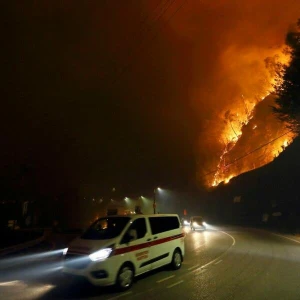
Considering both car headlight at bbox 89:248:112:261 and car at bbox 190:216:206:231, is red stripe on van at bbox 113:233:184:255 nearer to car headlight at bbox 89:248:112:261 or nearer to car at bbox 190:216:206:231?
car headlight at bbox 89:248:112:261

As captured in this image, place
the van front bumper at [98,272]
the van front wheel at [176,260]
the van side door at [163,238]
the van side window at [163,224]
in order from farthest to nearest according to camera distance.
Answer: the van front wheel at [176,260], the van side window at [163,224], the van side door at [163,238], the van front bumper at [98,272]

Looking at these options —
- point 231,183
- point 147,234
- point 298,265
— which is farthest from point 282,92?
point 231,183

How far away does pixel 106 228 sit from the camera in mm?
10078

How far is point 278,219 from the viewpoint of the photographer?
43.1 meters

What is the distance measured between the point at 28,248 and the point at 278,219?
3207cm

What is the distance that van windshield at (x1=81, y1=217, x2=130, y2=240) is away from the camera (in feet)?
31.2

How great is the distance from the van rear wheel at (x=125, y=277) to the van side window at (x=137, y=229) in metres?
0.78

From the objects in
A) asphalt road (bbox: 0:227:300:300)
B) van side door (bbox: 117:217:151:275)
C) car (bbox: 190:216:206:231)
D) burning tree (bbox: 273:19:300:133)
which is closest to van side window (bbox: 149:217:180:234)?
van side door (bbox: 117:217:151:275)

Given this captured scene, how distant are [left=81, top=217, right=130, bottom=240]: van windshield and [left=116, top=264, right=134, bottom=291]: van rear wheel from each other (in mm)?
835

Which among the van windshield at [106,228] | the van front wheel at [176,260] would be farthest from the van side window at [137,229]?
the van front wheel at [176,260]

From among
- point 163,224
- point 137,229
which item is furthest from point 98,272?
point 163,224

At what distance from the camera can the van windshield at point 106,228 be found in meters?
9.50

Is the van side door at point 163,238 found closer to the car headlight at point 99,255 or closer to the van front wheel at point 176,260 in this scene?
the van front wheel at point 176,260

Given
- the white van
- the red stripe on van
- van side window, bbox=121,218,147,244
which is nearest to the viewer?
Answer: the white van
